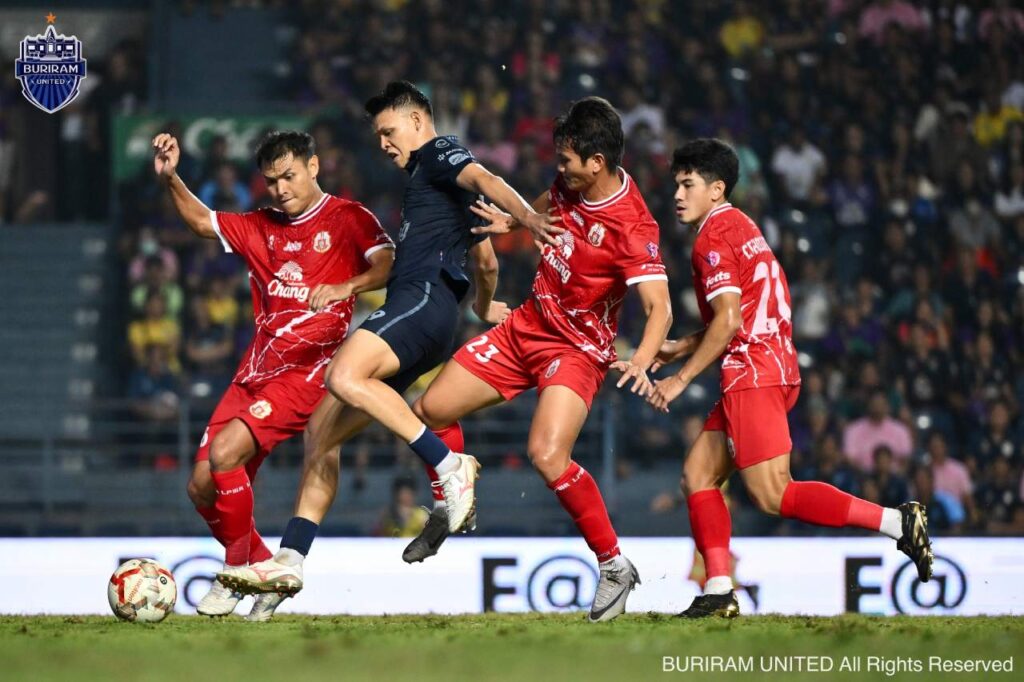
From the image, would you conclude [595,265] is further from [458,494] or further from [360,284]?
[458,494]

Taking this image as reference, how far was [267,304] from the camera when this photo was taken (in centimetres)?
818

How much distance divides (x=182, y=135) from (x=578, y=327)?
9.60 meters

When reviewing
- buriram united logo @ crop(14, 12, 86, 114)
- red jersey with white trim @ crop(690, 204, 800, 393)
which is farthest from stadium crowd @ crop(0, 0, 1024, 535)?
red jersey with white trim @ crop(690, 204, 800, 393)

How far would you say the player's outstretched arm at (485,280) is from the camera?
803 cm

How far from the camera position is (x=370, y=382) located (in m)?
7.26

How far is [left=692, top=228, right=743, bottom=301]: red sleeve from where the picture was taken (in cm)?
747

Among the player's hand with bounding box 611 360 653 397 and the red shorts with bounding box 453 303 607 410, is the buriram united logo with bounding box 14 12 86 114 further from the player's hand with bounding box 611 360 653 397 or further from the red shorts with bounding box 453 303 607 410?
the player's hand with bounding box 611 360 653 397

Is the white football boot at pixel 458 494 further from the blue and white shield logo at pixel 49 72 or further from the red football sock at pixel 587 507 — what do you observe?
the blue and white shield logo at pixel 49 72

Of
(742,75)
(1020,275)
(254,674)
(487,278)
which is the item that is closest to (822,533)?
(1020,275)

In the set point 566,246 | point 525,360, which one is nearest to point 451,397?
point 525,360

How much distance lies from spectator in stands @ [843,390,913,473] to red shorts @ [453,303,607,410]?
21.7 ft

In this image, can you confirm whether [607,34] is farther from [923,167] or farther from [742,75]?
[923,167]

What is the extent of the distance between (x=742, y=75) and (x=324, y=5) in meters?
4.86

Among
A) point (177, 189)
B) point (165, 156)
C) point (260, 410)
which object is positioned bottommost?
point (260, 410)
